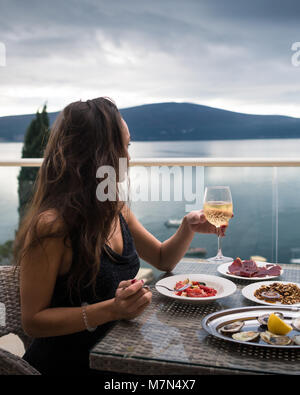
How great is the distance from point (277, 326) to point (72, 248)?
1.99ft

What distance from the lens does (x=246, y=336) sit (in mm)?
Answer: 1014

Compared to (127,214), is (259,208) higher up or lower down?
lower down

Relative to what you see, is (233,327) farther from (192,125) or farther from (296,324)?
(192,125)

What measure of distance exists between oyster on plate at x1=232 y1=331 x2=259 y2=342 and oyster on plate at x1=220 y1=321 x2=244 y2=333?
2cm

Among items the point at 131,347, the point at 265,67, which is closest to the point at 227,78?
the point at 265,67

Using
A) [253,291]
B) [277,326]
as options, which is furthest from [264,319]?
[253,291]

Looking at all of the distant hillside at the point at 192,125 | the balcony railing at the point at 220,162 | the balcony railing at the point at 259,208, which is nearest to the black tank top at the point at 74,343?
the balcony railing at the point at 259,208

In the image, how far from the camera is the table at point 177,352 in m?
0.89

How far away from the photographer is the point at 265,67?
9000 millimetres

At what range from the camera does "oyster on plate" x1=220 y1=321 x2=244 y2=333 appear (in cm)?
105

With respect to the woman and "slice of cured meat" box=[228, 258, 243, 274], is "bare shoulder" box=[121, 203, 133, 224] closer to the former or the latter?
the woman

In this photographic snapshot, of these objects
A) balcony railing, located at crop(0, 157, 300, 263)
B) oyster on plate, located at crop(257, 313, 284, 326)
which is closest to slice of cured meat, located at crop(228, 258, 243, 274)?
oyster on plate, located at crop(257, 313, 284, 326)

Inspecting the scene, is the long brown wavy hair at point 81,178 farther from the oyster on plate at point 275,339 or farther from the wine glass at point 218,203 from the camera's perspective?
the oyster on plate at point 275,339

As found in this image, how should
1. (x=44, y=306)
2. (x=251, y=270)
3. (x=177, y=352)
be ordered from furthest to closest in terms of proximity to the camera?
1. (x=251, y=270)
2. (x=44, y=306)
3. (x=177, y=352)
